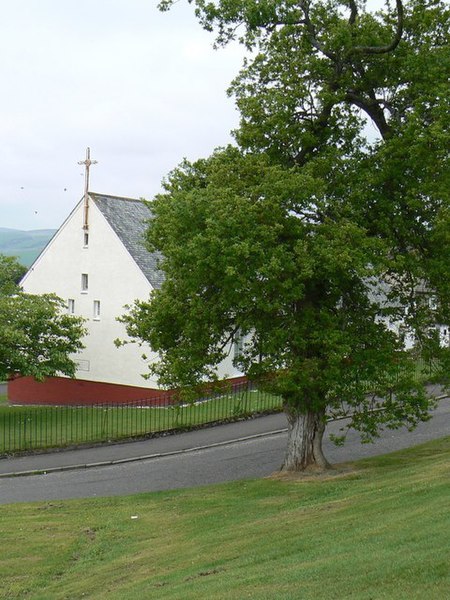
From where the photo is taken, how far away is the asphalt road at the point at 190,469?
77.6 feet

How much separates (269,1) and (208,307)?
692 cm

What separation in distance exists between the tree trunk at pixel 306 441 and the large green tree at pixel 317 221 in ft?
0.12

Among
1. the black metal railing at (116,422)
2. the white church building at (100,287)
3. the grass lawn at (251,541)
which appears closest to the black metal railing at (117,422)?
the black metal railing at (116,422)

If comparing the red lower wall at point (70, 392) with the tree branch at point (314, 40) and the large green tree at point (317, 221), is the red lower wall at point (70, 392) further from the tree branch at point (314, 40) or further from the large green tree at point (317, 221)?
the tree branch at point (314, 40)

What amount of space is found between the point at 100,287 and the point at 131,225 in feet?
10.9

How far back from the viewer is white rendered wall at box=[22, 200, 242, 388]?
4138 centimetres

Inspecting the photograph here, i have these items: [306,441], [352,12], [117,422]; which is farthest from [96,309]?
[352,12]

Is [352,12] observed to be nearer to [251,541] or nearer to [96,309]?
[251,541]

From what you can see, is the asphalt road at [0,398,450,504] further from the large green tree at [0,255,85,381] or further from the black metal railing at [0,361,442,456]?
the large green tree at [0,255,85,381]

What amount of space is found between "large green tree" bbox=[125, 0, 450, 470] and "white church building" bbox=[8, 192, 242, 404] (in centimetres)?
1868

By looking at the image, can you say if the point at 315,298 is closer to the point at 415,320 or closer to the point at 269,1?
the point at 415,320

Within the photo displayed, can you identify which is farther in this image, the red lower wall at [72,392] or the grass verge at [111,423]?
the red lower wall at [72,392]

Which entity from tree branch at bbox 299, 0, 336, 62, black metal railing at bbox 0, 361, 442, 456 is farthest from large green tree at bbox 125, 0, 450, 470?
black metal railing at bbox 0, 361, 442, 456

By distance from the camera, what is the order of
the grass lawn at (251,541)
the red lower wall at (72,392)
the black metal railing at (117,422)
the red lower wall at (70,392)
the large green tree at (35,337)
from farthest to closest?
1. the red lower wall at (70,392)
2. the red lower wall at (72,392)
3. the large green tree at (35,337)
4. the black metal railing at (117,422)
5. the grass lawn at (251,541)
